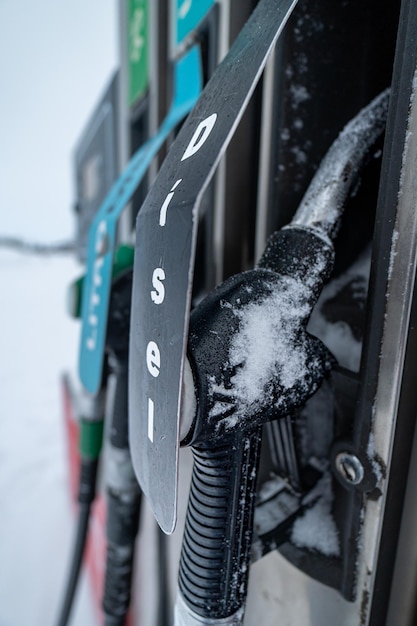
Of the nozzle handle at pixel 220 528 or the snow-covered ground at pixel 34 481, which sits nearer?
the nozzle handle at pixel 220 528

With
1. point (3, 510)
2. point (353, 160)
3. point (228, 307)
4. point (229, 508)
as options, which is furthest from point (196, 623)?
point (3, 510)

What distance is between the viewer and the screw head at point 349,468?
0.99 ft

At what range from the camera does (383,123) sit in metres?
0.32

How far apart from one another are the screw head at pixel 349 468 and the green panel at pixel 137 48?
555mm

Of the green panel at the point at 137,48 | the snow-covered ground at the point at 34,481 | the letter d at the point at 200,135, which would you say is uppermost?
the green panel at the point at 137,48

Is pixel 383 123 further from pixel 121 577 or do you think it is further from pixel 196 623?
pixel 121 577

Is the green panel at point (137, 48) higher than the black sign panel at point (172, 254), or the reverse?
the green panel at point (137, 48)

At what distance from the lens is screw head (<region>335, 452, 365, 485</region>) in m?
0.30

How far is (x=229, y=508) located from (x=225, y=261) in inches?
9.0

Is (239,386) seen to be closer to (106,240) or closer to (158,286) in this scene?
(158,286)

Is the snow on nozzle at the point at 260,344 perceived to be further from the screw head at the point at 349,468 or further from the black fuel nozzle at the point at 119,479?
the black fuel nozzle at the point at 119,479

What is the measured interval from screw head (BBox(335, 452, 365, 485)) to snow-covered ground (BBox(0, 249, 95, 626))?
69cm

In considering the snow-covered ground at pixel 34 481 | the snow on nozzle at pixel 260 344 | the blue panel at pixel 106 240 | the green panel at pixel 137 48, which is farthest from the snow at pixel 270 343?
the snow-covered ground at pixel 34 481

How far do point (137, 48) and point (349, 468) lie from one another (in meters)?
0.64
